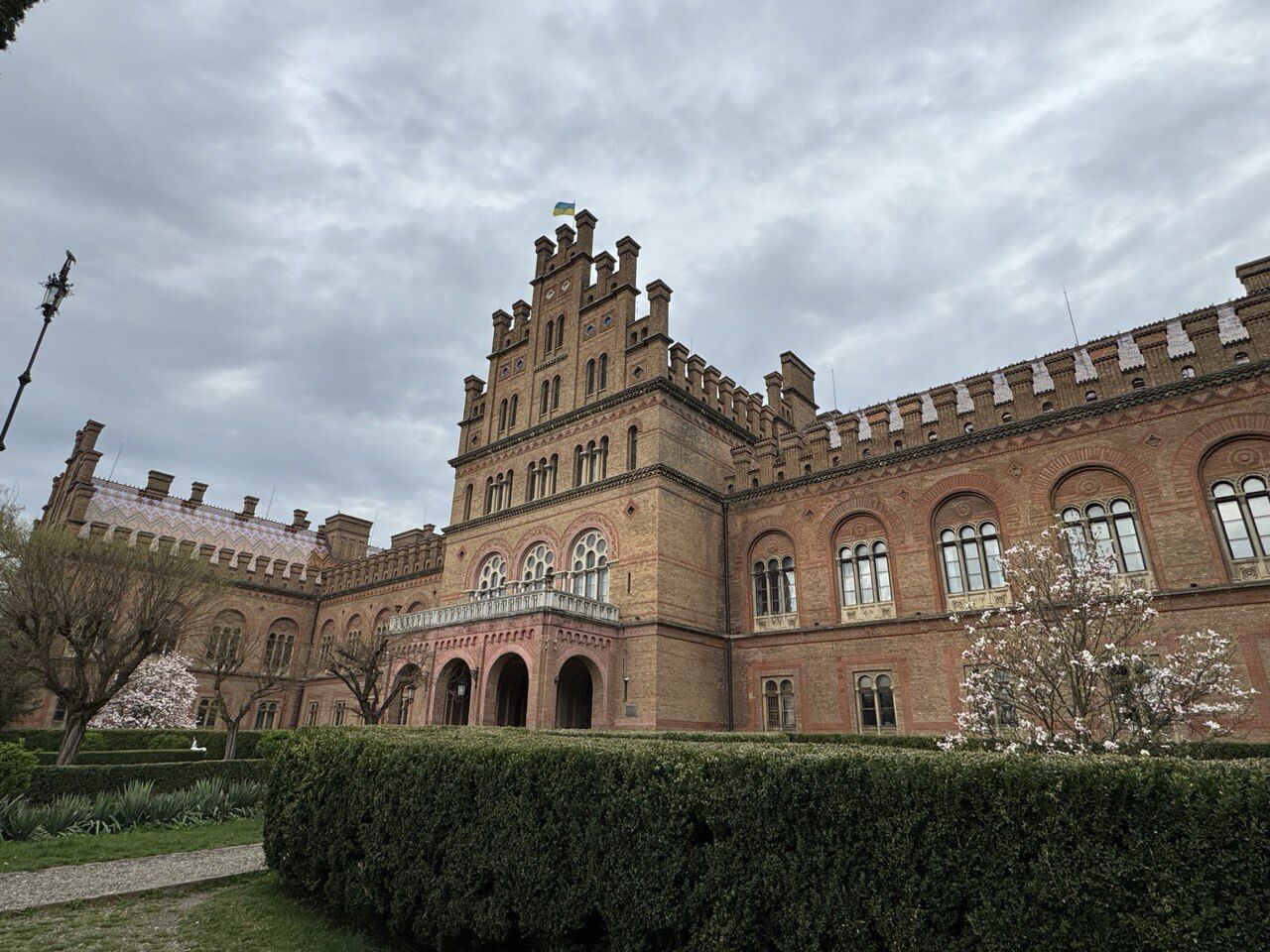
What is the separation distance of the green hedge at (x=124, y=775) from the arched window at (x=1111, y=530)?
2316cm

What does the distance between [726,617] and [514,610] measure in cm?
864

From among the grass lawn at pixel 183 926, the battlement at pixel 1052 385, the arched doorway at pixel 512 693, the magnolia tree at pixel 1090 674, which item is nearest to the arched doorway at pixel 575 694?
the arched doorway at pixel 512 693

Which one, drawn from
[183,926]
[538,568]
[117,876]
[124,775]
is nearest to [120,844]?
[117,876]

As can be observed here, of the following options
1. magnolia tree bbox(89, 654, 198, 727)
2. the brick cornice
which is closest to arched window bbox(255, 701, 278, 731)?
magnolia tree bbox(89, 654, 198, 727)

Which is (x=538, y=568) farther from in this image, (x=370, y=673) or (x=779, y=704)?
(x=779, y=704)

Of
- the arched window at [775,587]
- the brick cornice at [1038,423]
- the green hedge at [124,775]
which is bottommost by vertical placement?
the green hedge at [124,775]

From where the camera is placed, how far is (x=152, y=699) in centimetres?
3294

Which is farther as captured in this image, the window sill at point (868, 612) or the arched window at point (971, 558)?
the window sill at point (868, 612)

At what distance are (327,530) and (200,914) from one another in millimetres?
49295

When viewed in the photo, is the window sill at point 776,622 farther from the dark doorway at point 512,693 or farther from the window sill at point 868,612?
the dark doorway at point 512,693

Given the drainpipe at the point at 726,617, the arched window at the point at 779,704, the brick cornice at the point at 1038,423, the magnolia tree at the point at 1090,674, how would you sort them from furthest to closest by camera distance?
the drainpipe at the point at 726,617
the arched window at the point at 779,704
the brick cornice at the point at 1038,423
the magnolia tree at the point at 1090,674

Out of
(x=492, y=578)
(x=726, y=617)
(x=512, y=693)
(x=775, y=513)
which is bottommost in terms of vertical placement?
(x=512, y=693)

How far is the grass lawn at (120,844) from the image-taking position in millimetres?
10898

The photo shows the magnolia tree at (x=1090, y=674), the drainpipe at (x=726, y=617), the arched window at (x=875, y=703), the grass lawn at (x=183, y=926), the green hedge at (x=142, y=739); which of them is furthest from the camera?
the green hedge at (x=142, y=739)
